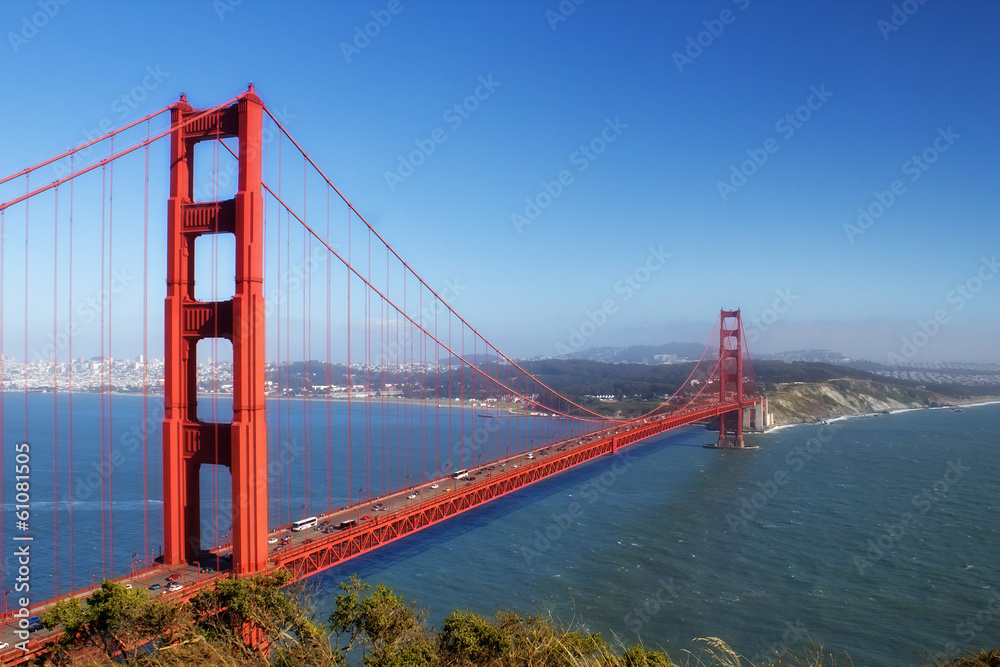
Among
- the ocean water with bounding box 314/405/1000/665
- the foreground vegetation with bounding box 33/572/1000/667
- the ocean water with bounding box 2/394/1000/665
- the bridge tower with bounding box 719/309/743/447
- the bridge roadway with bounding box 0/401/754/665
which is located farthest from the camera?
the bridge tower with bounding box 719/309/743/447

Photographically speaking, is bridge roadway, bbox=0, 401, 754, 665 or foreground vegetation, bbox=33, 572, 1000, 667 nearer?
foreground vegetation, bbox=33, 572, 1000, 667

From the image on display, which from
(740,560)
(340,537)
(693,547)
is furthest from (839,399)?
→ (340,537)

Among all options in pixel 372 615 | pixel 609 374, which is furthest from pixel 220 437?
pixel 609 374

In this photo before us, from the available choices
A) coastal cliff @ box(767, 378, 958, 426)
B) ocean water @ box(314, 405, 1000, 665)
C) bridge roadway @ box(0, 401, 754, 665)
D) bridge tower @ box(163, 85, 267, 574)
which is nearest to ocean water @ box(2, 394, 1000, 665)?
ocean water @ box(314, 405, 1000, 665)

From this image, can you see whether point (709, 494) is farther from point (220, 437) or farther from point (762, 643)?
point (220, 437)

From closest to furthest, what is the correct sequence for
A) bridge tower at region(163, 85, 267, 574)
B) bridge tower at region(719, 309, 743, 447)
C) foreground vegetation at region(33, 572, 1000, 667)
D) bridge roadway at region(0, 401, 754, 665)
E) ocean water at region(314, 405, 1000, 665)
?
1. foreground vegetation at region(33, 572, 1000, 667)
2. bridge roadway at region(0, 401, 754, 665)
3. bridge tower at region(163, 85, 267, 574)
4. ocean water at region(314, 405, 1000, 665)
5. bridge tower at region(719, 309, 743, 447)

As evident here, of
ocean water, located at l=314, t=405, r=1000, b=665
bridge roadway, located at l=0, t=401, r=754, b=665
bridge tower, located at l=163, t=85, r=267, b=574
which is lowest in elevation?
ocean water, located at l=314, t=405, r=1000, b=665

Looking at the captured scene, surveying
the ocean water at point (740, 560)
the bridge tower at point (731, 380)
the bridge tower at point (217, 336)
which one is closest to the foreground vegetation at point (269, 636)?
the bridge tower at point (217, 336)

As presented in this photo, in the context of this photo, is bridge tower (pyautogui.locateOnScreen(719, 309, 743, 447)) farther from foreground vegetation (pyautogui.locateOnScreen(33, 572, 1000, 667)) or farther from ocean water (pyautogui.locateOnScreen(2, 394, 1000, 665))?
foreground vegetation (pyautogui.locateOnScreen(33, 572, 1000, 667))
